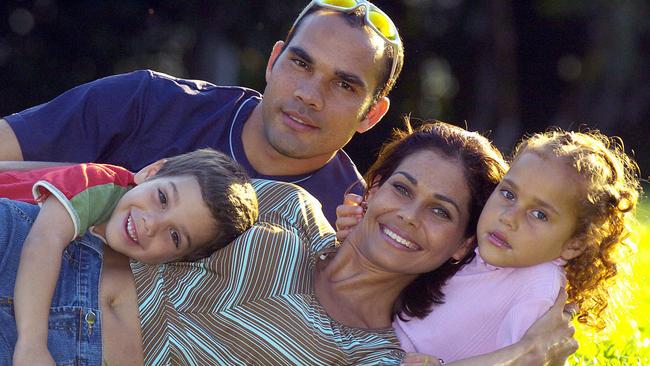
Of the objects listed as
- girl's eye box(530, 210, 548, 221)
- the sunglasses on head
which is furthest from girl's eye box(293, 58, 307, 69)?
girl's eye box(530, 210, 548, 221)

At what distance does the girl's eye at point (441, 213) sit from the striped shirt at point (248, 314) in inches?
18.0

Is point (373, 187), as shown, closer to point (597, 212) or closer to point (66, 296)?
point (597, 212)

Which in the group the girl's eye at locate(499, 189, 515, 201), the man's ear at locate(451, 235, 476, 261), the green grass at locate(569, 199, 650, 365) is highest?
the girl's eye at locate(499, 189, 515, 201)

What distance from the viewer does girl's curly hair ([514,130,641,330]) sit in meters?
3.70

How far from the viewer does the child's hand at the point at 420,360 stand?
3.51 metres

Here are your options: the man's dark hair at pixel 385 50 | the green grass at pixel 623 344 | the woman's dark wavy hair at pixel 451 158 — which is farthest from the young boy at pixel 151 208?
the green grass at pixel 623 344

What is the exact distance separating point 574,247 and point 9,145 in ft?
8.12

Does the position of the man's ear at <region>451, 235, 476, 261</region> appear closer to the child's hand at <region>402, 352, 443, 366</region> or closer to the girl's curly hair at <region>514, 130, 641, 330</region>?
the girl's curly hair at <region>514, 130, 641, 330</region>

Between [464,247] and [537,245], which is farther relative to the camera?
[464,247]

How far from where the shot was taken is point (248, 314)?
3.56 metres

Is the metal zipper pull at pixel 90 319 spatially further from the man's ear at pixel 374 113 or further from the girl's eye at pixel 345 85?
the man's ear at pixel 374 113

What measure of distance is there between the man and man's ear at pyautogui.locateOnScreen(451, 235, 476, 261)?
988 mm

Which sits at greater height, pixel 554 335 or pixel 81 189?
pixel 81 189

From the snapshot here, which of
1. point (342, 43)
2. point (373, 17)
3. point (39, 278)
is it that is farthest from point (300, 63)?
point (39, 278)
